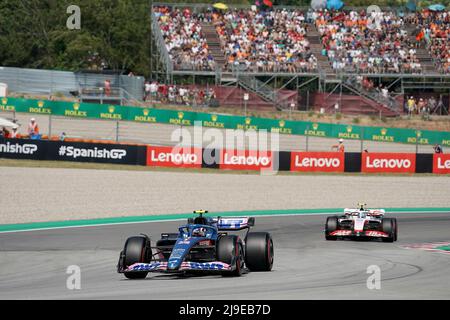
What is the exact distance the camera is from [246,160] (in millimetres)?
35938

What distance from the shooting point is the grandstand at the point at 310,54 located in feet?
170

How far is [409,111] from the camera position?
168 feet

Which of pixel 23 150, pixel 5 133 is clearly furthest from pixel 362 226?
pixel 5 133

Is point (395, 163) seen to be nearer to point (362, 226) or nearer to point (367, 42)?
point (362, 226)

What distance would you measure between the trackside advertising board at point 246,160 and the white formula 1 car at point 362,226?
15.3 metres

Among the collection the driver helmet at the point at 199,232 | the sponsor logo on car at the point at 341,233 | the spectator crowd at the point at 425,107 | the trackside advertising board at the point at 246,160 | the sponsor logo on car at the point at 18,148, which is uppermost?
the spectator crowd at the point at 425,107

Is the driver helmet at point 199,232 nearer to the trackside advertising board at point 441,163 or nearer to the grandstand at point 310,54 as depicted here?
the trackside advertising board at point 441,163

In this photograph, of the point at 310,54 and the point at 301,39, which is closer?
the point at 310,54

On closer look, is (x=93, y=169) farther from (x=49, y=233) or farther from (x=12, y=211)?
(x=49, y=233)

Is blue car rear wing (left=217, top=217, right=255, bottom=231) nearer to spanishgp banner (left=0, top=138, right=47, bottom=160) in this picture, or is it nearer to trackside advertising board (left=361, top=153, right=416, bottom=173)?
spanishgp banner (left=0, top=138, right=47, bottom=160)

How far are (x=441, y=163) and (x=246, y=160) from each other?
8.28 metres

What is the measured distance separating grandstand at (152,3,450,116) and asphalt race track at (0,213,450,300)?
28.5 m

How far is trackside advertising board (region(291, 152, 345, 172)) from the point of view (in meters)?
36.2

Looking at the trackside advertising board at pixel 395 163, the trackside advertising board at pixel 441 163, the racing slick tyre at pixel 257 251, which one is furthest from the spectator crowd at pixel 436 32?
the racing slick tyre at pixel 257 251
